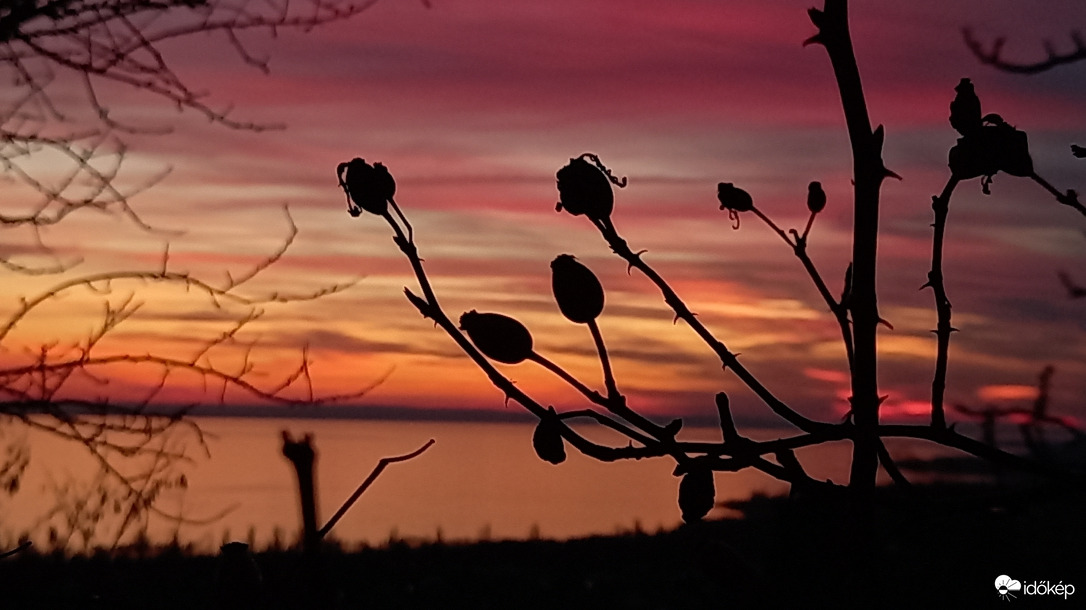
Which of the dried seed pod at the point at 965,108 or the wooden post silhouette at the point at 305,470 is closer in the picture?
the wooden post silhouette at the point at 305,470

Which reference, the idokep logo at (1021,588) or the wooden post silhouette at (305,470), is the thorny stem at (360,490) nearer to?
the wooden post silhouette at (305,470)

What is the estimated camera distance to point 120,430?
4.00m

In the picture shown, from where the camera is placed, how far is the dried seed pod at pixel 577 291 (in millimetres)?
1229

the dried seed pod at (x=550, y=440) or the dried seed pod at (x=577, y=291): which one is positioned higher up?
the dried seed pod at (x=577, y=291)

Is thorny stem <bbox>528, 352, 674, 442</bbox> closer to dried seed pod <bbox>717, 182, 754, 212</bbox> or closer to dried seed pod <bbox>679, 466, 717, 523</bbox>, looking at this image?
dried seed pod <bbox>679, 466, 717, 523</bbox>

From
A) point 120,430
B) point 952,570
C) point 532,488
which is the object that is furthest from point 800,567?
point 532,488

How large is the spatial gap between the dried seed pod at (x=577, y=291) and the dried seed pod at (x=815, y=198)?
2.25 ft

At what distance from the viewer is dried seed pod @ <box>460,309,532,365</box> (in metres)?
1.20

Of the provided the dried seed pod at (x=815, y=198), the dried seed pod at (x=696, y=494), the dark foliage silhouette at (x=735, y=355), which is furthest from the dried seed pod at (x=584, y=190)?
the dried seed pod at (x=815, y=198)

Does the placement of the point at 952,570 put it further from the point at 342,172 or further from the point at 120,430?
the point at 120,430

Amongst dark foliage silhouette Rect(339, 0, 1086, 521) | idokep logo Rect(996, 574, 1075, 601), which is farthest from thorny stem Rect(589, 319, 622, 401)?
idokep logo Rect(996, 574, 1075, 601)

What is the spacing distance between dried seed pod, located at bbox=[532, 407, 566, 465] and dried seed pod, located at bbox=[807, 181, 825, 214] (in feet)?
2.50

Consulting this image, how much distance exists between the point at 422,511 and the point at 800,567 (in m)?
24.7

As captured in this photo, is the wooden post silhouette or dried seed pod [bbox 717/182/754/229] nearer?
the wooden post silhouette
